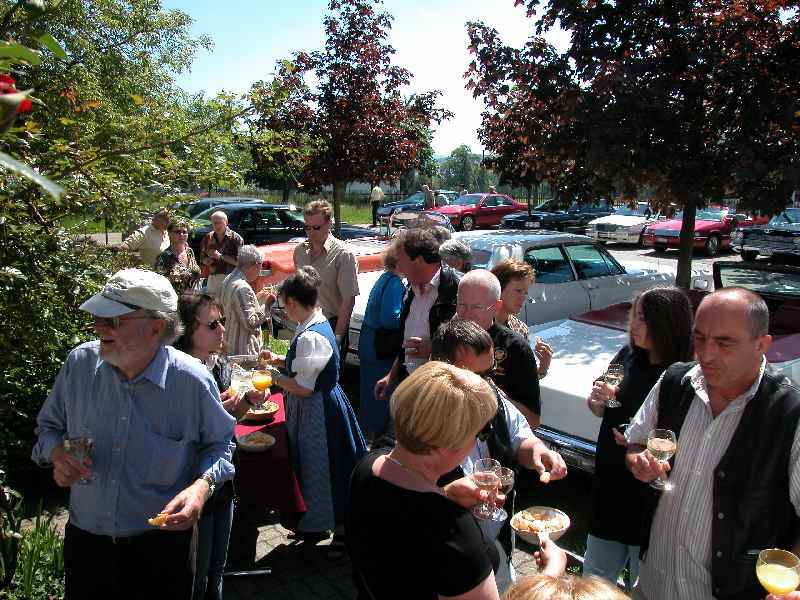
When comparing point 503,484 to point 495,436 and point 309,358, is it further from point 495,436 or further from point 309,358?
point 309,358

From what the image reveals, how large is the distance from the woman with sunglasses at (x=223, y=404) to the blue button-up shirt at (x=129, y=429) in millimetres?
464

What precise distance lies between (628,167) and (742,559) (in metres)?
5.68

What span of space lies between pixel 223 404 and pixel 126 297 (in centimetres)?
114

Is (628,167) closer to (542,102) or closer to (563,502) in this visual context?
(542,102)

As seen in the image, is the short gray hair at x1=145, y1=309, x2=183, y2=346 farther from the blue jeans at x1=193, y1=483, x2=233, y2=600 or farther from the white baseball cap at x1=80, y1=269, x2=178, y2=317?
the blue jeans at x1=193, y1=483, x2=233, y2=600

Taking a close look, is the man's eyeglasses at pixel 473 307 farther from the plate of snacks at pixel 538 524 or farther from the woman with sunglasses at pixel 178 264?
the woman with sunglasses at pixel 178 264

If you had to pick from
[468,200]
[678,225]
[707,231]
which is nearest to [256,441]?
[707,231]

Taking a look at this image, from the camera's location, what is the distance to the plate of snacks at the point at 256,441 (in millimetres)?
3824

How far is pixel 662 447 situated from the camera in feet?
8.09

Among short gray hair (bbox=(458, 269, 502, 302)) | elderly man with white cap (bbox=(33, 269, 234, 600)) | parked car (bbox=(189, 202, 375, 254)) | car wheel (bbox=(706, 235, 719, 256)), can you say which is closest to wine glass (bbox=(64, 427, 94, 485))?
elderly man with white cap (bbox=(33, 269, 234, 600))

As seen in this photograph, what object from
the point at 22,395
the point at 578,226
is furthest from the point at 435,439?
the point at 578,226

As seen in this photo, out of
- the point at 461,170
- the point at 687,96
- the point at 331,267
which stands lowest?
the point at 331,267

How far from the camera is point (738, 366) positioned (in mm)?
2354

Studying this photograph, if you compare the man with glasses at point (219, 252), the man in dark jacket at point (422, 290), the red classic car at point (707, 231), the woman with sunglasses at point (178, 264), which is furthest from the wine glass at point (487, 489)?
the red classic car at point (707, 231)
